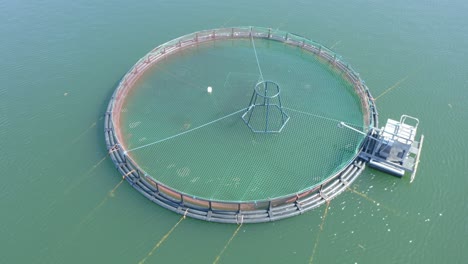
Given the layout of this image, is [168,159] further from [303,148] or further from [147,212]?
[303,148]

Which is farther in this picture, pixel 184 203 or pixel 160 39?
pixel 160 39

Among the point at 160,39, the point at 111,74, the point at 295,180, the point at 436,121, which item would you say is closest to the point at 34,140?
the point at 111,74

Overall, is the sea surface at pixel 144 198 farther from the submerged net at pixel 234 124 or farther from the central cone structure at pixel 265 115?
the central cone structure at pixel 265 115

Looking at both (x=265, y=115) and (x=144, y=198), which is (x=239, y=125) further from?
(x=144, y=198)

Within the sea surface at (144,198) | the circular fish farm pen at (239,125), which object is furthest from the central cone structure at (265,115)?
the sea surface at (144,198)

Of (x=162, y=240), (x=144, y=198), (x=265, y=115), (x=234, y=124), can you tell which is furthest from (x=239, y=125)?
(x=162, y=240)

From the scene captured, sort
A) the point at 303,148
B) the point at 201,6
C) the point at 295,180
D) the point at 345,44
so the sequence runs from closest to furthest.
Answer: the point at 295,180 < the point at 303,148 < the point at 345,44 < the point at 201,6
